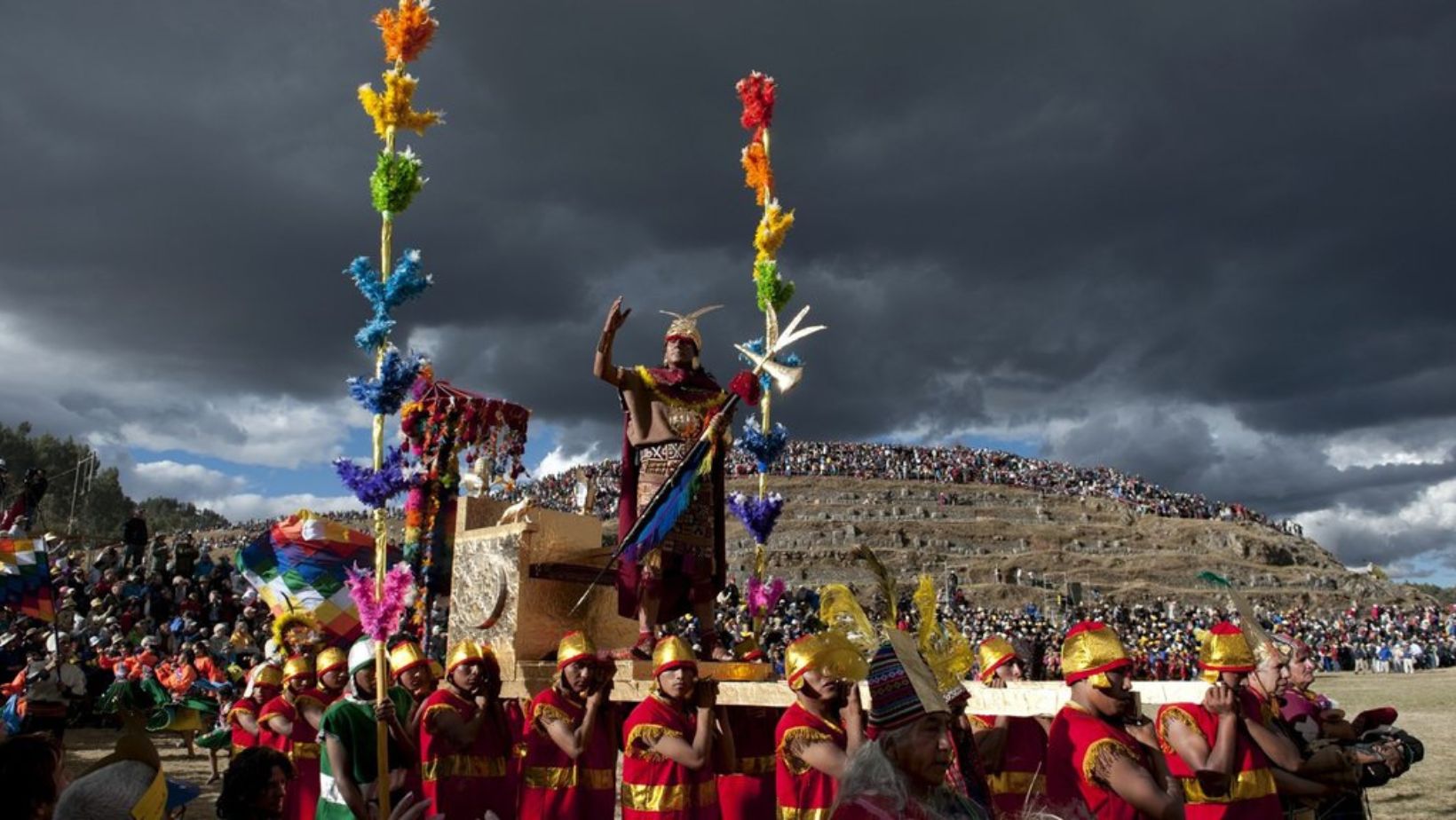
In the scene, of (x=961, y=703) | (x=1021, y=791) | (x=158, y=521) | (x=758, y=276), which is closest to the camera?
(x=961, y=703)

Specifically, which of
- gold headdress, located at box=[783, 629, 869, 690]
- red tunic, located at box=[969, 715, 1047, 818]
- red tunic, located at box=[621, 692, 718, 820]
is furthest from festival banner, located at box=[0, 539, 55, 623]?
red tunic, located at box=[969, 715, 1047, 818]

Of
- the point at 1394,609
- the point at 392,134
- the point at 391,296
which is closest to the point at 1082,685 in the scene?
the point at 391,296

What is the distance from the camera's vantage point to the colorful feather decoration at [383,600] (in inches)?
217

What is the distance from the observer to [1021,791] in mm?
5961

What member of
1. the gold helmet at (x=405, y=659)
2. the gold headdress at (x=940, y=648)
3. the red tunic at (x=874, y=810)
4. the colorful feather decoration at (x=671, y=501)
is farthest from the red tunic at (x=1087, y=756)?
the gold helmet at (x=405, y=659)

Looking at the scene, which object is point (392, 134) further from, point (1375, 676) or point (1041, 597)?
point (1041, 597)

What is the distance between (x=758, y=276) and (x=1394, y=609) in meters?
57.6

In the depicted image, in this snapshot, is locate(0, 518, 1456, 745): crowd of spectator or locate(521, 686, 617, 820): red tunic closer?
locate(521, 686, 617, 820): red tunic

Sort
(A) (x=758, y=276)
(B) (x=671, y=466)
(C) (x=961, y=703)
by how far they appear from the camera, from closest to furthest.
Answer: (C) (x=961, y=703)
(B) (x=671, y=466)
(A) (x=758, y=276)

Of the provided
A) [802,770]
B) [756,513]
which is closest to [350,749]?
[802,770]

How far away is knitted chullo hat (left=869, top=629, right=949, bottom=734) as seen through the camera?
9.43 feet

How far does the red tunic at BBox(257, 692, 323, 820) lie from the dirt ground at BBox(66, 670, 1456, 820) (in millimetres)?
4871

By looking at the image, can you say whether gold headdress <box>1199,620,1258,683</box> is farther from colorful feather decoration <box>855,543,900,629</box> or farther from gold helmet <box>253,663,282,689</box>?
gold helmet <box>253,663,282,689</box>

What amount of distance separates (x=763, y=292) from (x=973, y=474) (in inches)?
2734
